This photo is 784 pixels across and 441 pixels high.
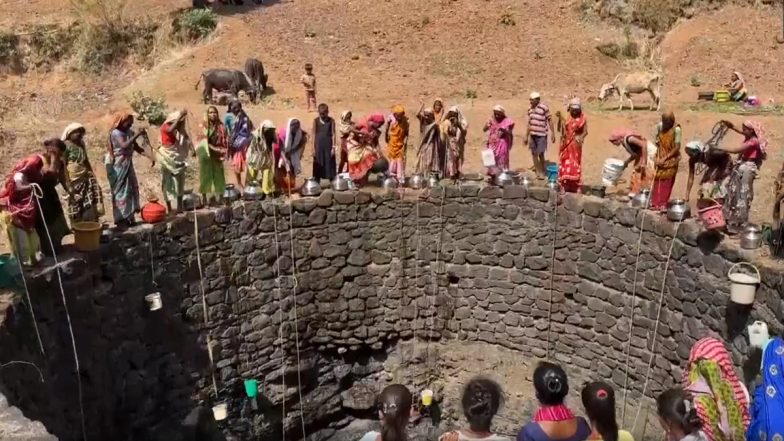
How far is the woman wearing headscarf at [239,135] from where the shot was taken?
29.8 ft

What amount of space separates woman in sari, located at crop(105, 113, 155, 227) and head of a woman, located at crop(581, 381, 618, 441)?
5588mm

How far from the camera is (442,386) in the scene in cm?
1076

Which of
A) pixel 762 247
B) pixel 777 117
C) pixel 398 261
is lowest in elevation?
pixel 398 261

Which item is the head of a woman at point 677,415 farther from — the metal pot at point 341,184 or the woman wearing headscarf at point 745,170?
the metal pot at point 341,184

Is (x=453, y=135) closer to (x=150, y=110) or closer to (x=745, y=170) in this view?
(x=745, y=170)

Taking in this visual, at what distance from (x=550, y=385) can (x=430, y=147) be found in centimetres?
624

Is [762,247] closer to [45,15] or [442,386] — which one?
[442,386]

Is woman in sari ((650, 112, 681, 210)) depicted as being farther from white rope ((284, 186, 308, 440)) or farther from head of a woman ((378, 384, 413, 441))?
head of a woman ((378, 384, 413, 441))

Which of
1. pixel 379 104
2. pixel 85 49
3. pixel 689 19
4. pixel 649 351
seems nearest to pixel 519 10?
pixel 689 19

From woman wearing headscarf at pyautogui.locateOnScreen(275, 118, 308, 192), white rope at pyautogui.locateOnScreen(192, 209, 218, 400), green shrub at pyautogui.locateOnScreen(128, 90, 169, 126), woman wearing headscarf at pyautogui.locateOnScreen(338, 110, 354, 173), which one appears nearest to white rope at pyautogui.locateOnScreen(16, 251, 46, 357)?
white rope at pyautogui.locateOnScreen(192, 209, 218, 400)

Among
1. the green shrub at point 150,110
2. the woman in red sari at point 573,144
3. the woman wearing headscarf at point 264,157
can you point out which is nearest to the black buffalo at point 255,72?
the green shrub at point 150,110

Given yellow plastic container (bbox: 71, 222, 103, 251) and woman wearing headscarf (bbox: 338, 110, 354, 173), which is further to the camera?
woman wearing headscarf (bbox: 338, 110, 354, 173)

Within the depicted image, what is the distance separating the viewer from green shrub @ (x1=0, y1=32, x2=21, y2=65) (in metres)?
20.0

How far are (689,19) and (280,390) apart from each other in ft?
60.3
